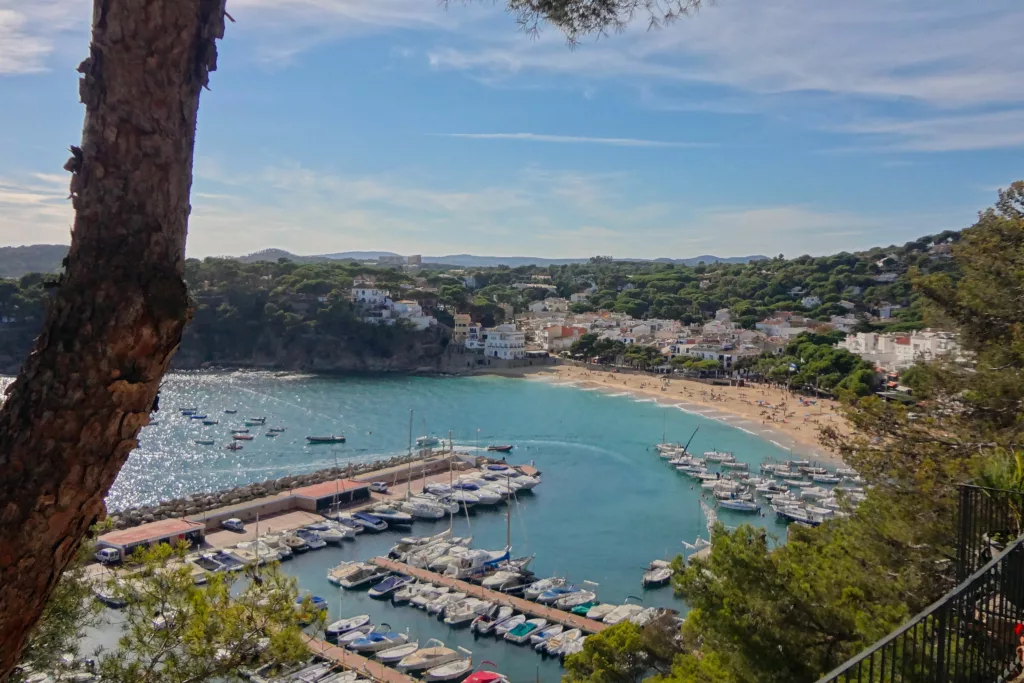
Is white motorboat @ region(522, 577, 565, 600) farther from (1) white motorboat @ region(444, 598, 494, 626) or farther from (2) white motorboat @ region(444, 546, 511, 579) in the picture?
(2) white motorboat @ region(444, 546, 511, 579)

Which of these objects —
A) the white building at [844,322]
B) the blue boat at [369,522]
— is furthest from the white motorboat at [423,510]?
the white building at [844,322]

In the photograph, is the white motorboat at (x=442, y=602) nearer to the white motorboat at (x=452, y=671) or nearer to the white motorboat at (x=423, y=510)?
the white motorboat at (x=452, y=671)

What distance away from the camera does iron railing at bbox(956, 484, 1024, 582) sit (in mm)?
2645

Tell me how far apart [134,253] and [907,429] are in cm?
468

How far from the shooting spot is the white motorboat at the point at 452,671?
8828 millimetres

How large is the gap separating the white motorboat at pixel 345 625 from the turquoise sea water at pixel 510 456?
1.64ft

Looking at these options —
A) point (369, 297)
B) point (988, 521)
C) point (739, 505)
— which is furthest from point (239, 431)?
point (988, 521)

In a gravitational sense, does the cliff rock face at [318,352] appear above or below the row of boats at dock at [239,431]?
above

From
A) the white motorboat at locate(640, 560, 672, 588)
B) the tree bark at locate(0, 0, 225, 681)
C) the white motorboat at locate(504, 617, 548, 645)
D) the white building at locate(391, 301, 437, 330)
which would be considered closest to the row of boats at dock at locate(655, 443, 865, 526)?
the white motorboat at locate(640, 560, 672, 588)

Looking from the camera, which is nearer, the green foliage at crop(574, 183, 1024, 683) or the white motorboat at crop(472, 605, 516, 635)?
the green foliage at crop(574, 183, 1024, 683)

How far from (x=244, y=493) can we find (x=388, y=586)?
Answer: 5919 mm

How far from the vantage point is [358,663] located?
907cm

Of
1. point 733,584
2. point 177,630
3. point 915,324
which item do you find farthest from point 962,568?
point 915,324

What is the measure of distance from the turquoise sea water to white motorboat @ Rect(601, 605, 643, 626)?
70 cm
